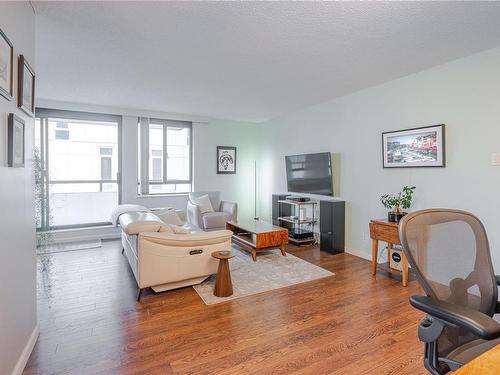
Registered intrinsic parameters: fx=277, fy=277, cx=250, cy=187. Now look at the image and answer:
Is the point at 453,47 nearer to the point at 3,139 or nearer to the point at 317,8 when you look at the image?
the point at 317,8

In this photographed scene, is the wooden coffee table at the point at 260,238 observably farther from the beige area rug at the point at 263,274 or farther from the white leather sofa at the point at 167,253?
the white leather sofa at the point at 167,253

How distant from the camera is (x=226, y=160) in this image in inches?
254

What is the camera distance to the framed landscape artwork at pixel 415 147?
10.3 feet

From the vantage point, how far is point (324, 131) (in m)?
4.77

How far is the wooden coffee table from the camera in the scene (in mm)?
3920

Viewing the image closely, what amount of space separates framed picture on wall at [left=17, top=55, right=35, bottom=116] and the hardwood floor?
5.14 feet

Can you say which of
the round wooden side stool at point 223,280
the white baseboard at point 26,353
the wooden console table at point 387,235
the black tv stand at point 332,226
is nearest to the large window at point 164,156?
the black tv stand at point 332,226

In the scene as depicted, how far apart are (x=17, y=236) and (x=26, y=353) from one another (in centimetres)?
80

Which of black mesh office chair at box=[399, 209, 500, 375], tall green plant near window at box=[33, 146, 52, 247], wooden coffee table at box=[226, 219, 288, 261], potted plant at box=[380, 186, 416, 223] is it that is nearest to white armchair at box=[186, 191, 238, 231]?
wooden coffee table at box=[226, 219, 288, 261]

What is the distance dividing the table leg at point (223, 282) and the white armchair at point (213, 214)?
2252 mm

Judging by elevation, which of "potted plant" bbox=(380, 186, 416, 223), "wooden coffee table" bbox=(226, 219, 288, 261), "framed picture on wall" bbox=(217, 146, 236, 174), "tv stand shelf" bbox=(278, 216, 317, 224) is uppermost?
"framed picture on wall" bbox=(217, 146, 236, 174)

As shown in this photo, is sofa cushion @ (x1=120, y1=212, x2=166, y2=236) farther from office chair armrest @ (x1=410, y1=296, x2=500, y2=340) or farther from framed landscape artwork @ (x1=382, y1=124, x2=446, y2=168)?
framed landscape artwork @ (x1=382, y1=124, x2=446, y2=168)

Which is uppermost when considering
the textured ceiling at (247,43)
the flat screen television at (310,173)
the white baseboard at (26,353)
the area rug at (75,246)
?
the textured ceiling at (247,43)

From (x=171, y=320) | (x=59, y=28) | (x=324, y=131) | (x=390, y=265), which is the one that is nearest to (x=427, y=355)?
(x=171, y=320)
